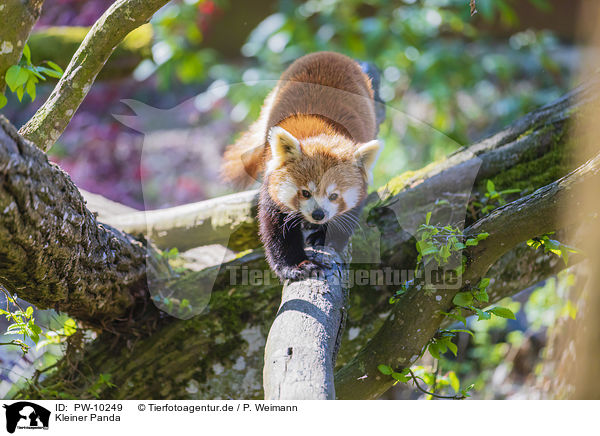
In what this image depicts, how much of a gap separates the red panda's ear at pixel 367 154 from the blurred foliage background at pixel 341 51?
0.95 metres

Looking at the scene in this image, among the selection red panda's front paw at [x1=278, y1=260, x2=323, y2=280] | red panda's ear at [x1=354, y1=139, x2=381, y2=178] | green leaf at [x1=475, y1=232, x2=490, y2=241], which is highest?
red panda's ear at [x1=354, y1=139, x2=381, y2=178]

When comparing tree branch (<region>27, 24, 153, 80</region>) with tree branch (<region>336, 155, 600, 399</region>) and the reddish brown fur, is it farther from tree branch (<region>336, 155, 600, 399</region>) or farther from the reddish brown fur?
tree branch (<region>336, 155, 600, 399</region>)

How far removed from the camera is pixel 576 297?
6.70ft

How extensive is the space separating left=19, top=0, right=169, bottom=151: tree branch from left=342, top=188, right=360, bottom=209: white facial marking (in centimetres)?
85

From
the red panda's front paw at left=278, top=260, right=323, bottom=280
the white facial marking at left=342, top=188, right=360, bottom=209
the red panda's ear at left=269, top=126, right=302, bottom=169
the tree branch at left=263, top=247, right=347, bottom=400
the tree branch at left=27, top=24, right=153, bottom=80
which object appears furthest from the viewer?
the tree branch at left=27, top=24, right=153, bottom=80

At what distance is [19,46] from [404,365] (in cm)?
117

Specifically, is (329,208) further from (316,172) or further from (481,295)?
(481,295)

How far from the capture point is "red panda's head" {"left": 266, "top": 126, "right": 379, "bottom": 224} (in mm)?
1736

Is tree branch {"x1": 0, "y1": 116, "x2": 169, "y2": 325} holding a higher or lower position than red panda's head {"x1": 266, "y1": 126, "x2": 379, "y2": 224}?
lower

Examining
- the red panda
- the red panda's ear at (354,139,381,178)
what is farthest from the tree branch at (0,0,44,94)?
the red panda's ear at (354,139,381,178)

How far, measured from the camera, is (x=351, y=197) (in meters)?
1.82

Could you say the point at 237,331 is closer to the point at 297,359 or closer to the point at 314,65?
the point at 297,359

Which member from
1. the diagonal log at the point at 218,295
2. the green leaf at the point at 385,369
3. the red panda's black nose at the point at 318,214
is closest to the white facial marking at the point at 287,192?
the red panda's black nose at the point at 318,214

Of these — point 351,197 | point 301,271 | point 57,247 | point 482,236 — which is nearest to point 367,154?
point 351,197
